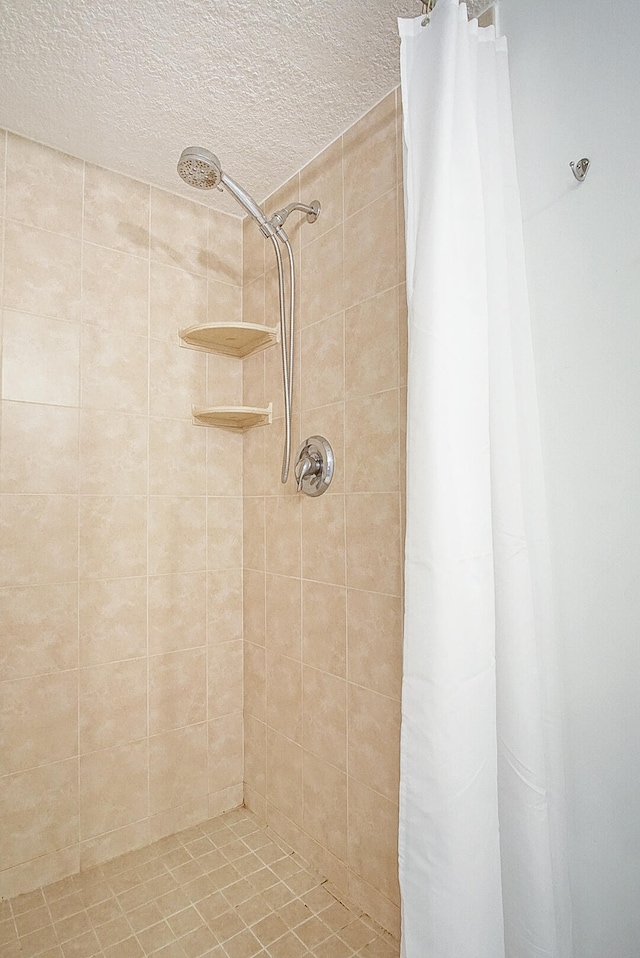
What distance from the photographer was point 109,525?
163cm

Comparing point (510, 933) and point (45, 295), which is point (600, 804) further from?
point (45, 295)

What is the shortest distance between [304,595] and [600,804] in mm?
902

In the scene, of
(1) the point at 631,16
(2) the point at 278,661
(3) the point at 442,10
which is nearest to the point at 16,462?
(2) the point at 278,661

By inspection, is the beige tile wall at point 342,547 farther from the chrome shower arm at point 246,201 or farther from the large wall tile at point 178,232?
the large wall tile at point 178,232

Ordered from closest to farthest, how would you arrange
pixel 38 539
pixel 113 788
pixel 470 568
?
pixel 470 568 → pixel 38 539 → pixel 113 788

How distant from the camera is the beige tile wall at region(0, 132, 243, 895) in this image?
1483 millimetres

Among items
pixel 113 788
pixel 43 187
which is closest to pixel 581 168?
pixel 43 187

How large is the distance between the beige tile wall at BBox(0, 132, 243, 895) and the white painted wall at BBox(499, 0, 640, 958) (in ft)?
3.91

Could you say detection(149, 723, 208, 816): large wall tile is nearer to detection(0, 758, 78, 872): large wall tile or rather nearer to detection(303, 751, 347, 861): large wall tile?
detection(0, 758, 78, 872): large wall tile

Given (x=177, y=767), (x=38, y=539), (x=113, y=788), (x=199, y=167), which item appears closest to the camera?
(x=199, y=167)

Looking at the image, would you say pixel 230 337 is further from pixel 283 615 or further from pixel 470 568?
pixel 470 568

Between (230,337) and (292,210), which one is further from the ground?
(292,210)

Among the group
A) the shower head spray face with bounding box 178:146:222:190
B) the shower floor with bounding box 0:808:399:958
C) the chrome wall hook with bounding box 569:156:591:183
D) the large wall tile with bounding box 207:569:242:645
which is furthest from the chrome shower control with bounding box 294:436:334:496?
the shower floor with bounding box 0:808:399:958

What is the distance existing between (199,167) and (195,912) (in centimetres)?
188
